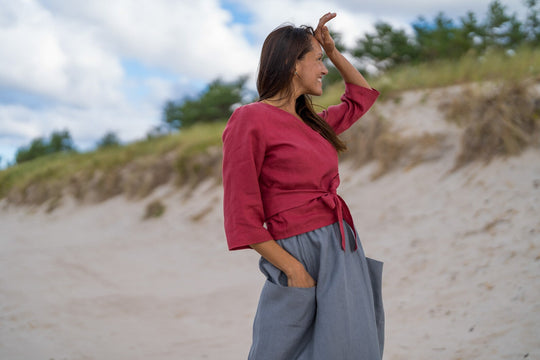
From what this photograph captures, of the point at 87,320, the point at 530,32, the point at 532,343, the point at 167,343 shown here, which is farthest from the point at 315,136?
the point at 530,32

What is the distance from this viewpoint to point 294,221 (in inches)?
61.6

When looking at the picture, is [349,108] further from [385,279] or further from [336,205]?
[385,279]

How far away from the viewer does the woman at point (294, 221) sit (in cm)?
150

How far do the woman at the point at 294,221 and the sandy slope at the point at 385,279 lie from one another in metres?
1.93

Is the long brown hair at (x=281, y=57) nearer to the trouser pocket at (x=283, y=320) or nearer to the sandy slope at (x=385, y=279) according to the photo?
the trouser pocket at (x=283, y=320)

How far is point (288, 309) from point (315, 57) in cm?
87

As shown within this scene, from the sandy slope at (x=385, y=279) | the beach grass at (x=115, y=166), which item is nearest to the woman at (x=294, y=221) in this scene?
the sandy slope at (x=385, y=279)

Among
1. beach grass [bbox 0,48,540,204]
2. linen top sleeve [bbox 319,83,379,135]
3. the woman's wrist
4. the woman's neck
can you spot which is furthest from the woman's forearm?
beach grass [bbox 0,48,540,204]

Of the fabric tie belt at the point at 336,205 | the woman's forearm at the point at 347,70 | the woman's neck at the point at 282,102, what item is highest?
the woman's forearm at the point at 347,70

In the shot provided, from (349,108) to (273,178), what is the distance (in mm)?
614

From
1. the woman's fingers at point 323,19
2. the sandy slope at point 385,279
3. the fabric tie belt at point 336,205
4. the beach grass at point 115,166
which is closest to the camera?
the fabric tie belt at point 336,205

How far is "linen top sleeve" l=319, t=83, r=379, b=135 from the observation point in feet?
6.42

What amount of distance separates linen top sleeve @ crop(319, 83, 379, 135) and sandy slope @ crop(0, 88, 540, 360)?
77.6 inches

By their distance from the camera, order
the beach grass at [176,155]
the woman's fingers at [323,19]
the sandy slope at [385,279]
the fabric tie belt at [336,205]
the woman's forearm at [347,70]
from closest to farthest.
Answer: the fabric tie belt at [336,205], the woman's fingers at [323,19], the woman's forearm at [347,70], the sandy slope at [385,279], the beach grass at [176,155]
